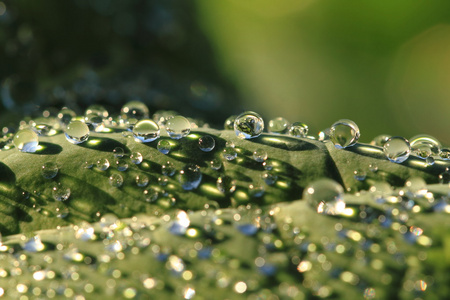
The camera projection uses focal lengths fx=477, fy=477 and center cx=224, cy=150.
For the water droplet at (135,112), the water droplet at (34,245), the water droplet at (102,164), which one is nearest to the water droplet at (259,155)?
the water droplet at (102,164)

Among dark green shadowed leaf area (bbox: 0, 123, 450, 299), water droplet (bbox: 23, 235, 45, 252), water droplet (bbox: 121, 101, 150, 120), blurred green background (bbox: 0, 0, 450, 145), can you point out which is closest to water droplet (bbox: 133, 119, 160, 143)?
dark green shadowed leaf area (bbox: 0, 123, 450, 299)

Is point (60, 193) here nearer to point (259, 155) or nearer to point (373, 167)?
point (259, 155)

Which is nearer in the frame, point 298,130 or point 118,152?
point 118,152

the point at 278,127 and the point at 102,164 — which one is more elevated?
the point at 278,127

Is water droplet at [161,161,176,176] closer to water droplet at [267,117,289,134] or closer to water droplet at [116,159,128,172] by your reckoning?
water droplet at [116,159,128,172]

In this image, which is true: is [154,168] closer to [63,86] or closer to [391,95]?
[63,86]

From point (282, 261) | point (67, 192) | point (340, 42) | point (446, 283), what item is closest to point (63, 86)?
point (340, 42)

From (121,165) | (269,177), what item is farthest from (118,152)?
(269,177)
